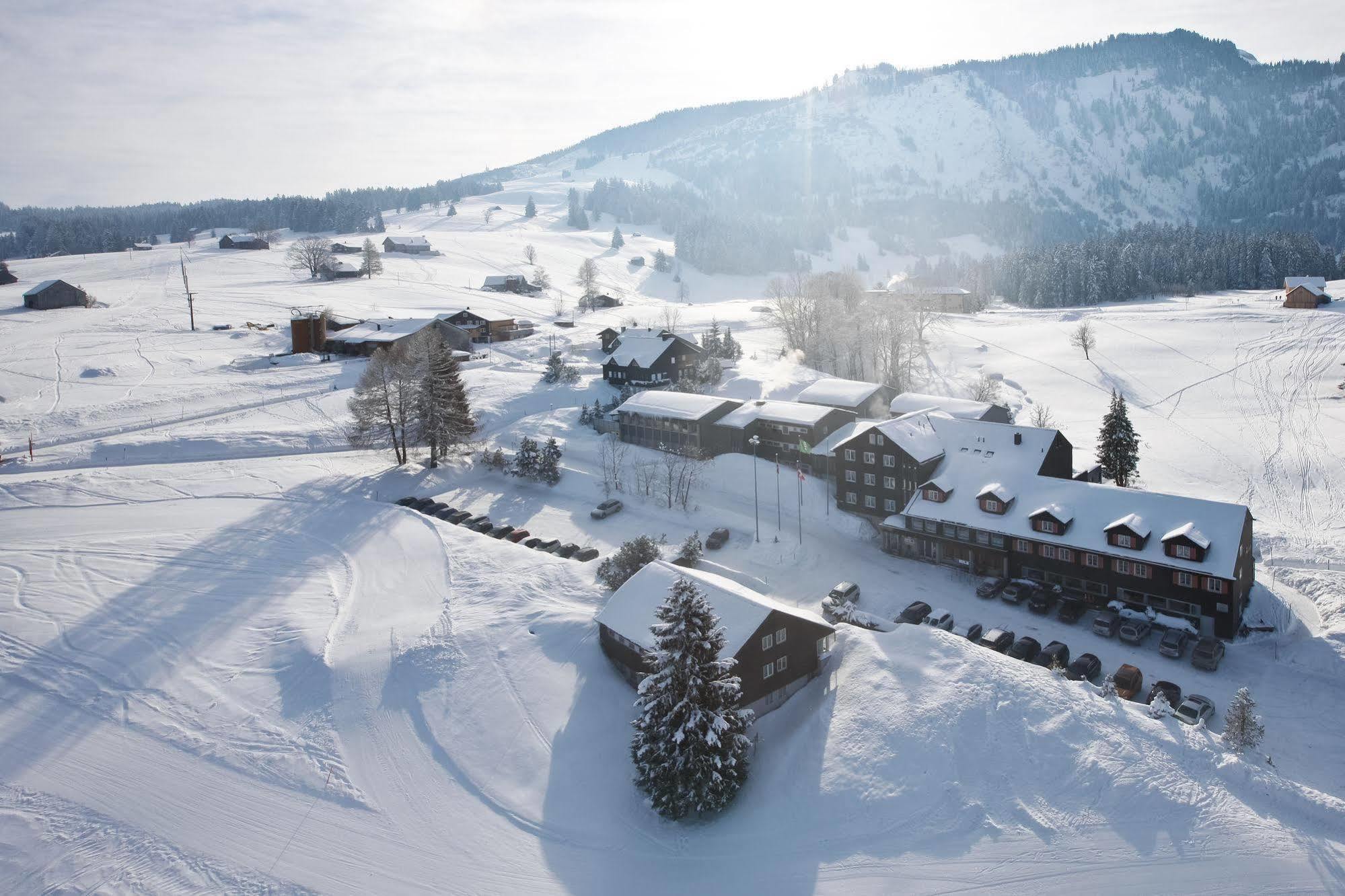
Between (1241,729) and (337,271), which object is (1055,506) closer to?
(1241,729)

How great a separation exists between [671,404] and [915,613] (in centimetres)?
2693

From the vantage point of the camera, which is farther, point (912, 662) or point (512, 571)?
point (512, 571)

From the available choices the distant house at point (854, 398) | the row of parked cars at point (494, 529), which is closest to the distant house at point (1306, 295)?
the distant house at point (854, 398)

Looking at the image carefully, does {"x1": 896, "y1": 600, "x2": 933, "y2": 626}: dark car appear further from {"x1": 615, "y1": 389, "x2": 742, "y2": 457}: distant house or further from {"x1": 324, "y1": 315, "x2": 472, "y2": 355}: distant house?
{"x1": 324, "y1": 315, "x2": 472, "y2": 355}: distant house

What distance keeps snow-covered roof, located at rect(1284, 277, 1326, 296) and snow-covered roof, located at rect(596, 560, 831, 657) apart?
98.3 meters

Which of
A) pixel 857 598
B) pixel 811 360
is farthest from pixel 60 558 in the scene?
pixel 811 360

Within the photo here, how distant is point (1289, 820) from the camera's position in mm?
20141

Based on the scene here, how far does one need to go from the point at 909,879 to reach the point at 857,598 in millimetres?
17405

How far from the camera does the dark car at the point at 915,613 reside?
111 feet

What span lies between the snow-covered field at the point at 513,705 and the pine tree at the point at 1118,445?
143 inches

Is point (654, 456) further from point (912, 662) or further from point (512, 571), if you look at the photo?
point (912, 662)

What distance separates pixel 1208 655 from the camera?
30078 millimetres

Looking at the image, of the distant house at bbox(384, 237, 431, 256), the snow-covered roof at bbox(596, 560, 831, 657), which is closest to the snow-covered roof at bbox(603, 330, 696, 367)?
the snow-covered roof at bbox(596, 560, 831, 657)

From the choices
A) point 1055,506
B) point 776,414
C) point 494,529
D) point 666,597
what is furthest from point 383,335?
point 1055,506
